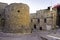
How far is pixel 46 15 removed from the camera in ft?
72.0

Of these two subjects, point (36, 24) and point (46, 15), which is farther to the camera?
point (36, 24)

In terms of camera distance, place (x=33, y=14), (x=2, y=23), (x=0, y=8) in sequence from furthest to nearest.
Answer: (x=33, y=14) < (x=0, y=8) < (x=2, y=23)

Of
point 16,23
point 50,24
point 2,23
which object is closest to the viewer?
point 16,23

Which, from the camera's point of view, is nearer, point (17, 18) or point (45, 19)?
point (17, 18)

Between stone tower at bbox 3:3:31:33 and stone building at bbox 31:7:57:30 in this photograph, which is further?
stone building at bbox 31:7:57:30

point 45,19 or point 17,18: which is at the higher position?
point 17,18

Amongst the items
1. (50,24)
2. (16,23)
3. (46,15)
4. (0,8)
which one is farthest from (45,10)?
(16,23)

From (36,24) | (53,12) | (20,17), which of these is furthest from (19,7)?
(36,24)

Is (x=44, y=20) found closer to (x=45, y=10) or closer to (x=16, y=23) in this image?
(x=45, y=10)

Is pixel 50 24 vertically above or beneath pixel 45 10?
beneath

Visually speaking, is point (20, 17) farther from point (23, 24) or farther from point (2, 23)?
point (2, 23)

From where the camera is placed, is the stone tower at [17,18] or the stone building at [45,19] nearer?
the stone tower at [17,18]

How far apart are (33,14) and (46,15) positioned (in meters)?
3.51

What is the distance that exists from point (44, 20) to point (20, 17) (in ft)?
25.4
